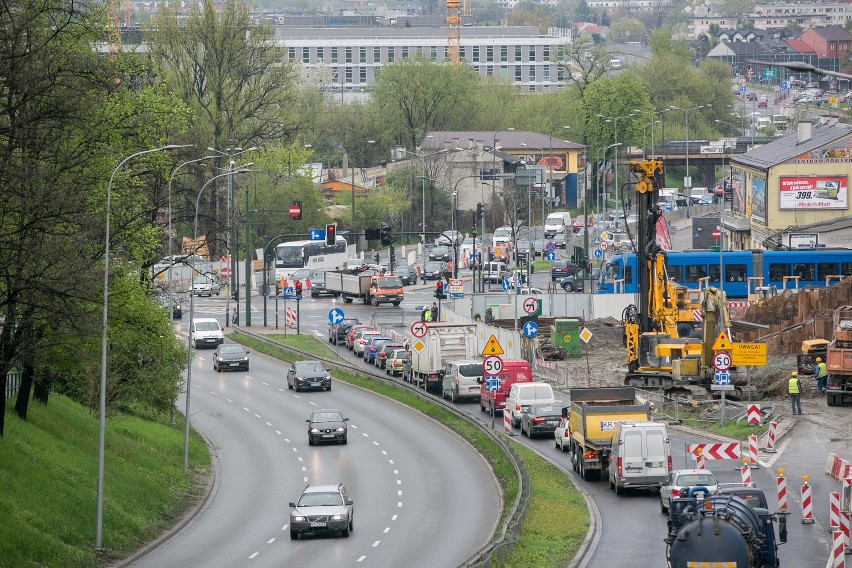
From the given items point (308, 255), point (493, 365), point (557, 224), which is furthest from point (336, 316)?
point (557, 224)

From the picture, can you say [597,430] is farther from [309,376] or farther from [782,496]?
[309,376]

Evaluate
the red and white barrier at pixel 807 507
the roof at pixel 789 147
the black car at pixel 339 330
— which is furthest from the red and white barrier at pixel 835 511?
the roof at pixel 789 147

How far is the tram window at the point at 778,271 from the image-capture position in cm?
8362

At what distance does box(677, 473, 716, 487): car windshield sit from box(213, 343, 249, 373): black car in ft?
120

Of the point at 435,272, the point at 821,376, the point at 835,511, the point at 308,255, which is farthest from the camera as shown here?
the point at 308,255

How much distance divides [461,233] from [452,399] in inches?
2738

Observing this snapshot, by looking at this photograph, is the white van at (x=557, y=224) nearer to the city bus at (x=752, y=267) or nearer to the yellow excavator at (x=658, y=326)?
the city bus at (x=752, y=267)

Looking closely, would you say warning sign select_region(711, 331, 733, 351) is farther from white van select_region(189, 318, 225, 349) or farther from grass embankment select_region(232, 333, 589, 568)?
white van select_region(189, 318, 225, 349)

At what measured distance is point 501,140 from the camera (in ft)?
478

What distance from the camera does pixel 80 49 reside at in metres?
41.5

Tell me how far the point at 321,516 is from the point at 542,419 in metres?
14.0

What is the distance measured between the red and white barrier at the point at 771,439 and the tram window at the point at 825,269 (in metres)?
37.3

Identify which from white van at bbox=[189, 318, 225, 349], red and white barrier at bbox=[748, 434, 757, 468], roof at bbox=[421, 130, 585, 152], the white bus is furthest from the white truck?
roof at bbox=[421, 130, 585, 152]

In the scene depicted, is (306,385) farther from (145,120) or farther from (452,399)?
(145,120)
